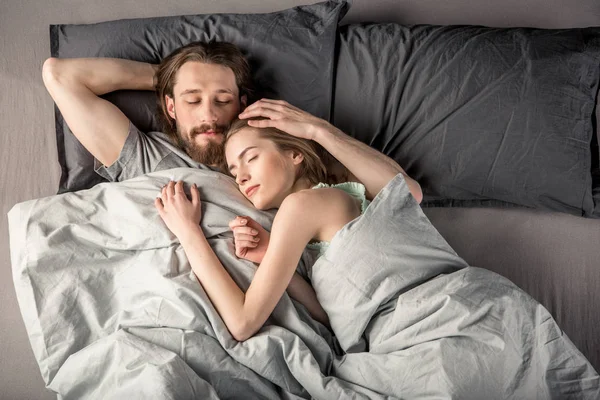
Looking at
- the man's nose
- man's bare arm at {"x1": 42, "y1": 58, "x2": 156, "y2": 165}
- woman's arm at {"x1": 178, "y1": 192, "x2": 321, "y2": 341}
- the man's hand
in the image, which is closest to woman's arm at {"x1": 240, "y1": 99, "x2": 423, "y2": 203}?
the man's hand

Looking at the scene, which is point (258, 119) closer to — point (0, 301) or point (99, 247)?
point (99, 247)

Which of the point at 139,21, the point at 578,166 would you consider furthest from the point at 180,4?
the point at 578,166

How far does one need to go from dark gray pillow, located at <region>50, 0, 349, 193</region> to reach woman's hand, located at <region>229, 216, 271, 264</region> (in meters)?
0.47

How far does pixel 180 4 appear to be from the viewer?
2.27 meters

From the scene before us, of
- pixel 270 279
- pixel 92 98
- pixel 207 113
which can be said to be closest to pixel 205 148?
pixel 207 113

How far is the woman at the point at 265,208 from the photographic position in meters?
1.58

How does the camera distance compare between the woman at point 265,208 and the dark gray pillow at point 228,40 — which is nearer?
the woman at point 265,208

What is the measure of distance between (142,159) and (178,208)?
0.31 m

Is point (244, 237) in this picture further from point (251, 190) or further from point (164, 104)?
point (164, 104)

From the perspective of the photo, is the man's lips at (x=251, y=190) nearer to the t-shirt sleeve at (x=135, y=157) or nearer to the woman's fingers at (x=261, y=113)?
the woman's fingers at (x=261, y=113)

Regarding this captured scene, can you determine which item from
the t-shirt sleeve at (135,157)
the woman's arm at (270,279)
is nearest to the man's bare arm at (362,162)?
the woman's arm at (270,279)

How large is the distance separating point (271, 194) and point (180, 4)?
34.9 inches

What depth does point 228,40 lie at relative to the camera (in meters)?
2.07

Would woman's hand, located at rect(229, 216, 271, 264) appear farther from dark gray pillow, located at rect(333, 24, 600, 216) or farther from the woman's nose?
dark gray pillow, located at rect(333, 24, 600, 216)
